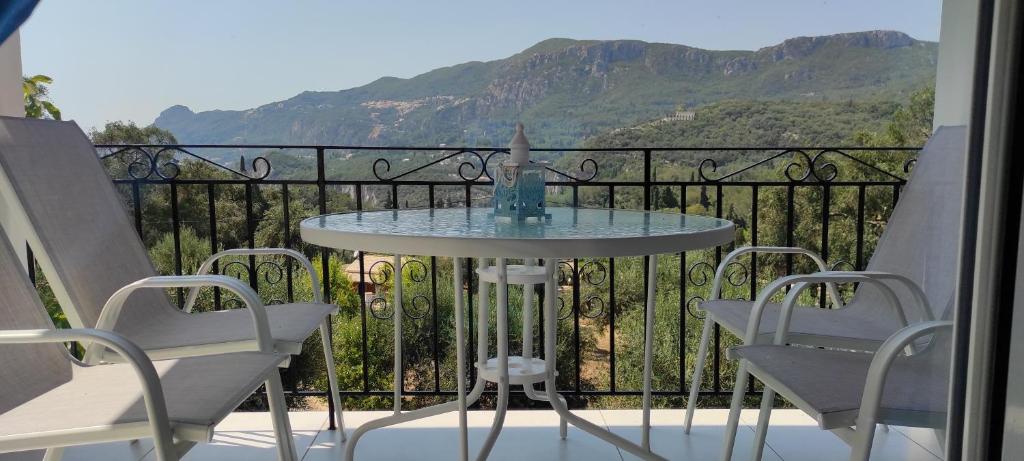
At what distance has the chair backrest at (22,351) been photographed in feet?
4.62

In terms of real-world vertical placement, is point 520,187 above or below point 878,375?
above

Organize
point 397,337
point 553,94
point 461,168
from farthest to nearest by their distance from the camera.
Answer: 1. point 553,94
2. point 461,168
3. point 397,337

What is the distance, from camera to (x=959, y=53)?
50 centimetres

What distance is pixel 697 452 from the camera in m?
2.28

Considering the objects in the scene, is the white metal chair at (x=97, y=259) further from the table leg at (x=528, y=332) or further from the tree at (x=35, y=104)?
the tree at (x=35, y=104)

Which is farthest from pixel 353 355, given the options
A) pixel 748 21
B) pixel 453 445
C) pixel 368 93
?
pixel 748 21

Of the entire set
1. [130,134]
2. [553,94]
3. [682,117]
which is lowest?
[130,134]

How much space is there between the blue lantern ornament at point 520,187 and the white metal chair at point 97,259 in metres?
0.65

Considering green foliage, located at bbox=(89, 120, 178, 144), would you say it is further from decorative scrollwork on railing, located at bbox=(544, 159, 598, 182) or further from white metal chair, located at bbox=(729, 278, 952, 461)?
white metal chair, located at bbox=(729, 278, 952, 461)

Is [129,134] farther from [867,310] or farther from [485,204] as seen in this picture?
[867,310]

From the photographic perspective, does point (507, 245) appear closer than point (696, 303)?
Yes

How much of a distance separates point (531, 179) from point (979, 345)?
4.91ft

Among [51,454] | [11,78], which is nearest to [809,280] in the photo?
[51,454]

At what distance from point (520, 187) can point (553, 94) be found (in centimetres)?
1111
